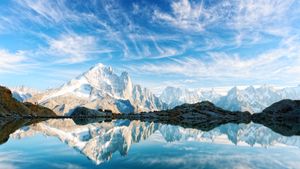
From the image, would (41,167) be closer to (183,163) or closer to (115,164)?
(115,164)

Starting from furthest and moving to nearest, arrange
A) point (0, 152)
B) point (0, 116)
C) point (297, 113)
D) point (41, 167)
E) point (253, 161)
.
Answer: point (297, 113)
point (0, 116)
point (0, 152)
point (253, 161)
point (41, 167)

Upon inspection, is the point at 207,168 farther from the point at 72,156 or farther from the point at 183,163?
the point at 72,156

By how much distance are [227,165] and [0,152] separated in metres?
34.4

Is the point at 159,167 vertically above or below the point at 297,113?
below

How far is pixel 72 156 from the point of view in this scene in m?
43.5

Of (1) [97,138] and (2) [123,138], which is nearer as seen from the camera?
(1) [97,138]

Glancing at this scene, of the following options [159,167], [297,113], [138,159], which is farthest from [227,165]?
[297,113]

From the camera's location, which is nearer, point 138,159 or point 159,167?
point 159,167

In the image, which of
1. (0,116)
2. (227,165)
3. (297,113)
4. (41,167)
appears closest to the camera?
(41,167)

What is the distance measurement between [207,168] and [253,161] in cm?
976

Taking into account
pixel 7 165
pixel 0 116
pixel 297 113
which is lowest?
pixel 7 165

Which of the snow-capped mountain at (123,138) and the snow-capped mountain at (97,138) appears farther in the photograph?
the snow-capped mountain at (123,138)

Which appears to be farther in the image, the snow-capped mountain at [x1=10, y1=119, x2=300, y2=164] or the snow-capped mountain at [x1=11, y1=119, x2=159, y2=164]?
the snow-capped mountain at [x1=10, y1=119, x2=300, y2=164]

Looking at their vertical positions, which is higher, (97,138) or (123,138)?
(123,138)
